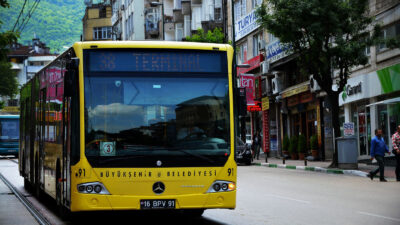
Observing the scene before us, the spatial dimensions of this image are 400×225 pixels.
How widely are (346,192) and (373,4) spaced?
15.6 m

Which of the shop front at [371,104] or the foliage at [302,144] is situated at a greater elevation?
the shop front at [371,104]

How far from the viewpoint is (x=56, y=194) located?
13.0 meters

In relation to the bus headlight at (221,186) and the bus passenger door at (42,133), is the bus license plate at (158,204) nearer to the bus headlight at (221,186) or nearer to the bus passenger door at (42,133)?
the bus headlight at (221,186)

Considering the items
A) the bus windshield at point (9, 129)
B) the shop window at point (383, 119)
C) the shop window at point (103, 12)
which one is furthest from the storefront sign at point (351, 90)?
the shop window at point (103, 12)

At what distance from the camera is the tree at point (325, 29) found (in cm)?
2877

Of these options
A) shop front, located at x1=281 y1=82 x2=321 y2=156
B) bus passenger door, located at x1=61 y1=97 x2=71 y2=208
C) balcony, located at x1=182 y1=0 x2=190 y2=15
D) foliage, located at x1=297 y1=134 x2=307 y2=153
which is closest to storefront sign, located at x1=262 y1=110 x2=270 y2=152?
shop front, located at x1=281 y1=82 x2=321 y2=156

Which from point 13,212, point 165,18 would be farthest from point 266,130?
point 13,212

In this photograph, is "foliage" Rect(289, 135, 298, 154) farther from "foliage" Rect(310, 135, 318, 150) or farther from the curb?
the curb

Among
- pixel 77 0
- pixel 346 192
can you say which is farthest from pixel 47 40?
pixel 346 192

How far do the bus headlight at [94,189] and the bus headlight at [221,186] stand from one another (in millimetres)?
1543

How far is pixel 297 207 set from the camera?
1495 centimetres

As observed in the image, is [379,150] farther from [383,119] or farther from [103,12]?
[103,12]

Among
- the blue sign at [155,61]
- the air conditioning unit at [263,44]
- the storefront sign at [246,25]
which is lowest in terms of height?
the blue sign at [155,61]

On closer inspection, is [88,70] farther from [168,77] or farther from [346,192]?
[346,192]
